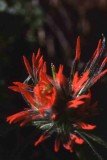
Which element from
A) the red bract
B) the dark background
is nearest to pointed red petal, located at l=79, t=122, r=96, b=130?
the red bract

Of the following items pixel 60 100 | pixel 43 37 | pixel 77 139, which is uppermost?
pixel 43 37

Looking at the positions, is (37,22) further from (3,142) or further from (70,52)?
(3,142)

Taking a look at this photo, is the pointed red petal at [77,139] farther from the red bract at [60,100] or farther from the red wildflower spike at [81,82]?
the red wildflower spike at [81,82]

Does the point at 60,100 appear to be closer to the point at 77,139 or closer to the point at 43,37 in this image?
the point at 77,139

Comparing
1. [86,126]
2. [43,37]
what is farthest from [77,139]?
[43,37]

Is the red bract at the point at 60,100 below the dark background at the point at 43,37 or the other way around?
below

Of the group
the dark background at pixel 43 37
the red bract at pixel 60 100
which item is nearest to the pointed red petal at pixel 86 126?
the red bract at pixel 60 100
